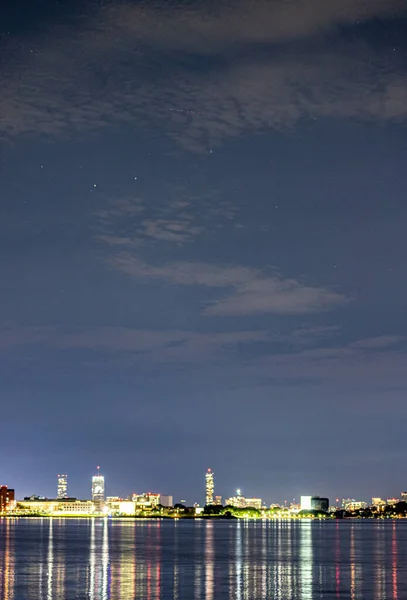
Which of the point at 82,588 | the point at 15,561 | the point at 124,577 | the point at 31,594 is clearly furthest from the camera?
the point at 15,561

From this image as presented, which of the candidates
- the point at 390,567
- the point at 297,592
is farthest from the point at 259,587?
the point at 390,567

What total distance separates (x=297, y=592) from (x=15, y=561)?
148 feet

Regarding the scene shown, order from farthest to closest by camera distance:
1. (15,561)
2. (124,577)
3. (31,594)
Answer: (15,561) < (124,577) < (31,594)

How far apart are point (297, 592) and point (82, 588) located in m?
15.3

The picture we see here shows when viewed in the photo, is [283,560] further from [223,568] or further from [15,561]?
[15,561]

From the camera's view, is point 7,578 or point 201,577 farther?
point 201,577

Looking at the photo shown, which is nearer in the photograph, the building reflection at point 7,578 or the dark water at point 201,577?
the building reflection at point 7,578

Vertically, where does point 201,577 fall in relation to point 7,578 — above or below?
below

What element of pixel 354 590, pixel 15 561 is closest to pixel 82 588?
pixel 354 590

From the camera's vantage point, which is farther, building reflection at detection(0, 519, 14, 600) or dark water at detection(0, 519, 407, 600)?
dark water at detection(0, 519, 407, 600)

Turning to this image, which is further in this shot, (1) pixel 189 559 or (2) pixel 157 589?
(1) pixel 189 559

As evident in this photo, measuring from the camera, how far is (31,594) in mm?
60844

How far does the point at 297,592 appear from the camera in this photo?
6325 centimetres

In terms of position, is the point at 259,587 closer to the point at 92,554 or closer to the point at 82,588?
the point at 82,588
